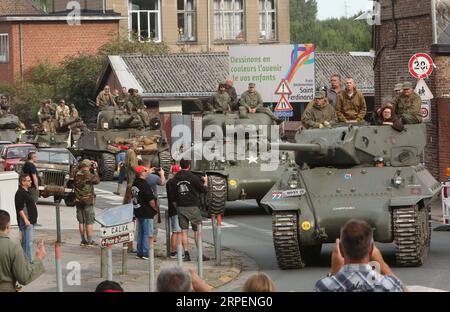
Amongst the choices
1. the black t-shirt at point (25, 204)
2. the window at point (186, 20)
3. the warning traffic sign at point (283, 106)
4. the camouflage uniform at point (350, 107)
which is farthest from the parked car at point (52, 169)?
the window at point (186, 20)

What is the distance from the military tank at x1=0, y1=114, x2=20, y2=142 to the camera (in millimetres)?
45281

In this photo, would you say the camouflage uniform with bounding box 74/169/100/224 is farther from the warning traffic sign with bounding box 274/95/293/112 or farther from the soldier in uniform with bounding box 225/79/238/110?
the warning traffic sign with bounding box 274/95/293/112

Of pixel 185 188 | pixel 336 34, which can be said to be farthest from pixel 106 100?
pixel 336 34

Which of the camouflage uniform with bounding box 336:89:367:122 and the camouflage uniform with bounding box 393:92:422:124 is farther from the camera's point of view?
the camouflage uniform with bounding box 336:89:367:122

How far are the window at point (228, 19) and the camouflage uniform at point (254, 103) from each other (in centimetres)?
4127

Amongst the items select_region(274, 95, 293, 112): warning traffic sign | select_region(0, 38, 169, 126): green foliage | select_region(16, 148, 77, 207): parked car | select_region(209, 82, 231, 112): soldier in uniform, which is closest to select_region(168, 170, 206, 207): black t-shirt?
select_region(16, 148, 77, 207): parked car

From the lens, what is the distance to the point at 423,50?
32656 mm

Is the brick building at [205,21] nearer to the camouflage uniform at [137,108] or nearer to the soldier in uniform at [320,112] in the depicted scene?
the camouflage uniform at [137,108]

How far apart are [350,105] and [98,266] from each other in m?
4.97

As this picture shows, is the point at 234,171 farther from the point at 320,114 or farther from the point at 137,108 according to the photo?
the point at 137,108

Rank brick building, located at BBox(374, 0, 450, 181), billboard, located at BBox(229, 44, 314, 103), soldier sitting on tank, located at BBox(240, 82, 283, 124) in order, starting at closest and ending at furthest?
soldier sitting on tank, located at BBox(240, 82, 283, 124)
brick building, located at BBox(374, 0, 450, 181)
billboard, located at BBox(229, 44, 314, 103)

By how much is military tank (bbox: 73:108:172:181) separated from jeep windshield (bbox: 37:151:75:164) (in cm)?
543

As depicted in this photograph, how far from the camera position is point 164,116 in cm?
5097
